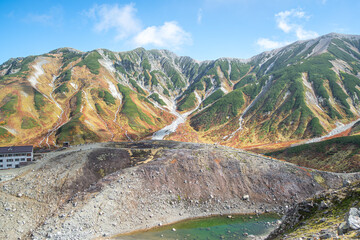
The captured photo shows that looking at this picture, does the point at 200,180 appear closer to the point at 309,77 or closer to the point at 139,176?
the point at 139,176

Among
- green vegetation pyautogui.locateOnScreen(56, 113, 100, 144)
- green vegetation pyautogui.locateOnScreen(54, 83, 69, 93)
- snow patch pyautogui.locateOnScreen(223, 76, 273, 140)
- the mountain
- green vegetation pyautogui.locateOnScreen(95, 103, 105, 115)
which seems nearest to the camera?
green vegetation pyautogui.locateOnScreen(56, 113, 100, 144)

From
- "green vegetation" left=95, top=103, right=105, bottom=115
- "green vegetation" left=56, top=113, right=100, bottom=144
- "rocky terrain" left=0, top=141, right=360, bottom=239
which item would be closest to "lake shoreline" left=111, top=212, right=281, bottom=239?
"rocky terrain" left=0, top=141, right=360, bottom=239

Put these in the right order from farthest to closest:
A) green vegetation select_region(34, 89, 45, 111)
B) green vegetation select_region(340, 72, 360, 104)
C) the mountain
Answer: green vegetation select_region(340, 72, 360, 104) → green vegetation select_region(34, 89, 45, 111) → the mountain

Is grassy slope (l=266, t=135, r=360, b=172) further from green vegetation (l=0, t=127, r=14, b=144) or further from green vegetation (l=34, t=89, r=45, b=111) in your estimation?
green vegetation (l=34, t=89, r=45, b=111)

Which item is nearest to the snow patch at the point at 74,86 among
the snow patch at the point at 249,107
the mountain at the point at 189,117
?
the mountain at the point at 189,117

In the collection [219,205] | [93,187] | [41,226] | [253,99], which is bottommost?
[219,205]

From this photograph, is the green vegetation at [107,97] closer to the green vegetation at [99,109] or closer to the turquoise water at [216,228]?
the green vegetation at [99,109]

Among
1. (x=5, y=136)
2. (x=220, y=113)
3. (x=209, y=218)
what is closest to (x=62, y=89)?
(x=5, y=136)

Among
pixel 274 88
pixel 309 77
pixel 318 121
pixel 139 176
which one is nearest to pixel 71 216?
pixel 139 176
